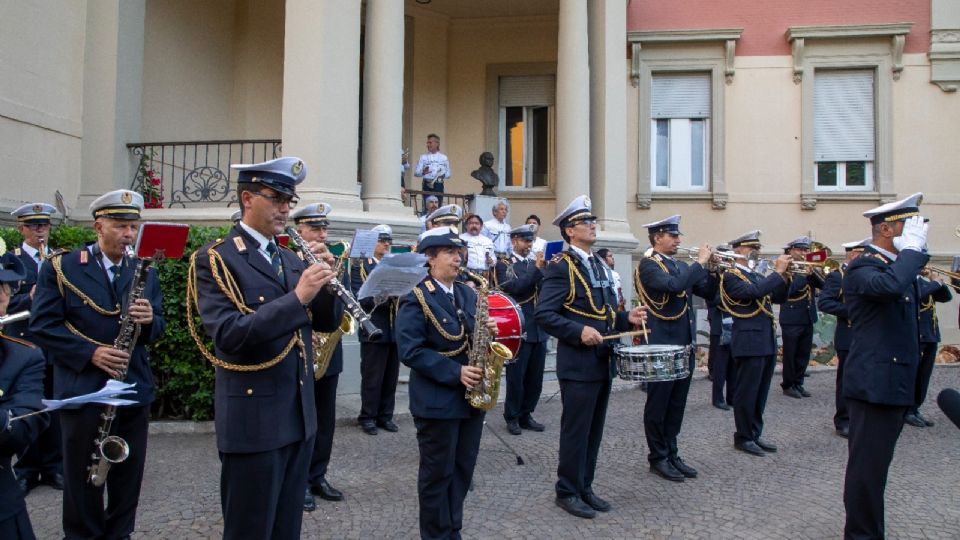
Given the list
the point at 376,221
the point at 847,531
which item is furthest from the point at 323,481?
the point at 376,221

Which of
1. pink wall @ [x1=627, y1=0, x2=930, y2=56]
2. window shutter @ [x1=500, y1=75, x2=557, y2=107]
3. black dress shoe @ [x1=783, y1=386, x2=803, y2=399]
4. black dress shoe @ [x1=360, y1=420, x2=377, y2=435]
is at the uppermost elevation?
pink wall @ [x1=627, y1=0, x2=930, y2=56]

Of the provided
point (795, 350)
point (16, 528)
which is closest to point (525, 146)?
point (795, 350)

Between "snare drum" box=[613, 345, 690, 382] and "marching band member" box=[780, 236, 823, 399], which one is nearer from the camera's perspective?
"snare drum" box=[613, 345, 690, 382]

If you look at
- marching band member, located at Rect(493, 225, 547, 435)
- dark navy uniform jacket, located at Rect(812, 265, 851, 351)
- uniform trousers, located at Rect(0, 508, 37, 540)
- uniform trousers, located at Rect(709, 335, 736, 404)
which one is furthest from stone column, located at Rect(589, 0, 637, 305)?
uniform trousers, located at Rect(0, 508, 37, 540)

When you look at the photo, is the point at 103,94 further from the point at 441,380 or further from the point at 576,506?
the point at 576,506

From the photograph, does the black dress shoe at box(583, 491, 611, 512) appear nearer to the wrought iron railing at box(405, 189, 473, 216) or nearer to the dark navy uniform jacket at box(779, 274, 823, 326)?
the dark navy uniform jacket at box(779, 274, 823, 326)

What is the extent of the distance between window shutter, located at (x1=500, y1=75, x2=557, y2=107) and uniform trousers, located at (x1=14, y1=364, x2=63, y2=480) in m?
12.8

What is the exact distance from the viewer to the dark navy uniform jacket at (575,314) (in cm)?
589

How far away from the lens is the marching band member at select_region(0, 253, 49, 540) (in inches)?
115

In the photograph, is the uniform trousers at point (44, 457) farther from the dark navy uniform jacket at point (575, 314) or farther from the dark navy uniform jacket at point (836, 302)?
the dark navy uniform jacket at point (836, 302)

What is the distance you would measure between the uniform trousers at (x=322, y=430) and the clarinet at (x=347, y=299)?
2.63 meters

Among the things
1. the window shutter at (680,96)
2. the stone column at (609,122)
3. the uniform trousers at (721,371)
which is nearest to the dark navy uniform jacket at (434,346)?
the uniform trousers at (721,371)

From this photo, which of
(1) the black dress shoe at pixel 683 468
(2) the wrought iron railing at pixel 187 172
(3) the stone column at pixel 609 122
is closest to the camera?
(1) the black dress shoe at pixel 683 468

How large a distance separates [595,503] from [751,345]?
119 inches
